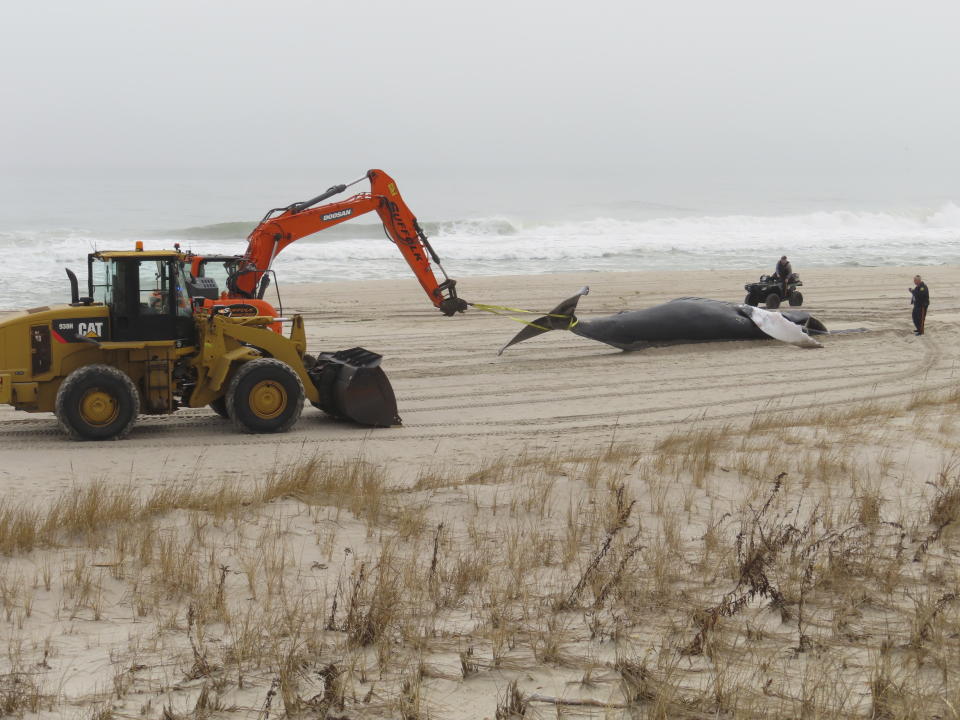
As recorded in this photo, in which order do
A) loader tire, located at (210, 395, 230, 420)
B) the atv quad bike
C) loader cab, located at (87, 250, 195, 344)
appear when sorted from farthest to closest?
the atv quad bike → loader tire, located at (210, 395, 230, 420) → loader cab, located at (87, 250, 195, 344)

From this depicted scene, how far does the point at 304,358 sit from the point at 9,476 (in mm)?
4269

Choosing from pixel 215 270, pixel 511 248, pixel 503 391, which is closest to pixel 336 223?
pixel 215 270

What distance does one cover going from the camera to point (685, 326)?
743 inches

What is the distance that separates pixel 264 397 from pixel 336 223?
18.5ft

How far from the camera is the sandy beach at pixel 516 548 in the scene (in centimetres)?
491

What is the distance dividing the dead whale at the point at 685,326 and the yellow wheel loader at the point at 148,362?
265 inches

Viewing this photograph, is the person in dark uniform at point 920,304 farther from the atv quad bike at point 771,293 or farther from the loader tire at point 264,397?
the loader tire at point 264,397

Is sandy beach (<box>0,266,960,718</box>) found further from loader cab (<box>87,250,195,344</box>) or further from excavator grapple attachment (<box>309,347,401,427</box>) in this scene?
loader cab (<box>87,250,195,344</box>)

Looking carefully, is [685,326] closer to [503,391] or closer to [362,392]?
[503,391]

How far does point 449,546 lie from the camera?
23.0 feet

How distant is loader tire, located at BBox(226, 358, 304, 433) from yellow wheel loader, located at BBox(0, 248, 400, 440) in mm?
11

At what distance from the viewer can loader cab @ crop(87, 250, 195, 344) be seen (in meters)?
11.3

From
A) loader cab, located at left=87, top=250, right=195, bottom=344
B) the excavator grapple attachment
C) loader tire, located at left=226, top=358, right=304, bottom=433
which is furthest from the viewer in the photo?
the excavator grapple attachment

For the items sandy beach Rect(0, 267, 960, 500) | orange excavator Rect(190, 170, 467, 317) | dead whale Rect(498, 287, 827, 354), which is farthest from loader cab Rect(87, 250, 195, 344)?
dead whale Rect(498, 287, 827, 354)
